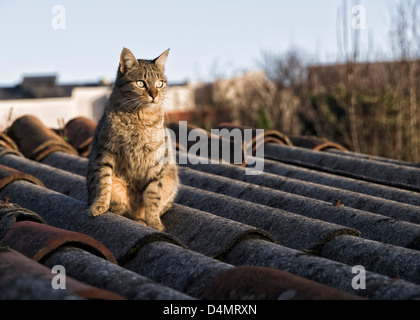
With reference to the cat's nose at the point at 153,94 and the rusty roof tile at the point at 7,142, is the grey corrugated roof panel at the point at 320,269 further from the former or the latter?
the rusty roof tile at the point at 7,142

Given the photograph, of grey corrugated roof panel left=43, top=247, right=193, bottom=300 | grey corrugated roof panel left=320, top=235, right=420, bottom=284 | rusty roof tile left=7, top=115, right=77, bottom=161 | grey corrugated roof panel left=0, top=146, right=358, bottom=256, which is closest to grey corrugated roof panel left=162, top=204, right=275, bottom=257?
grey corrugated roof panel left=0, top=146, right=358, bottom=256

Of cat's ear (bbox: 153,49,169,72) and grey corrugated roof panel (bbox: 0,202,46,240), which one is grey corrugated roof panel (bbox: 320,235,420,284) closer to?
grey corrugated roof panel (bbox: 0,202,46,240)

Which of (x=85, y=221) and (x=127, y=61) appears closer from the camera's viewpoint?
(x=85, y=221)

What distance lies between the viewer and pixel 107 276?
9.32 feet

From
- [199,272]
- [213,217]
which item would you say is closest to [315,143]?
[213,217]

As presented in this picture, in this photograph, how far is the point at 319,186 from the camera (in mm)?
5586

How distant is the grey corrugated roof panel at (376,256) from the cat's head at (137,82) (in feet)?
6.32

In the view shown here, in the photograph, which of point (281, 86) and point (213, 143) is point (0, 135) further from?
point (281, 86)

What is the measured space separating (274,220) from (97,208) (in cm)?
130

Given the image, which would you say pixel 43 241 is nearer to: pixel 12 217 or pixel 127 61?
pixel 12 217

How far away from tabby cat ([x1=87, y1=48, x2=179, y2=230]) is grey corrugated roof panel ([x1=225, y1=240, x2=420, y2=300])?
1.07 metres

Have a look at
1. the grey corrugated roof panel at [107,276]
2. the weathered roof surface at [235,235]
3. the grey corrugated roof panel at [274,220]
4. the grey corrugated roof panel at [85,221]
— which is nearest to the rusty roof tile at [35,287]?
the weathered roof surface at [235,235]

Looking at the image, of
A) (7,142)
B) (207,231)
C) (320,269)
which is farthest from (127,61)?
(7,142)

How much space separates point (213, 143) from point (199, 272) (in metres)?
4.43
